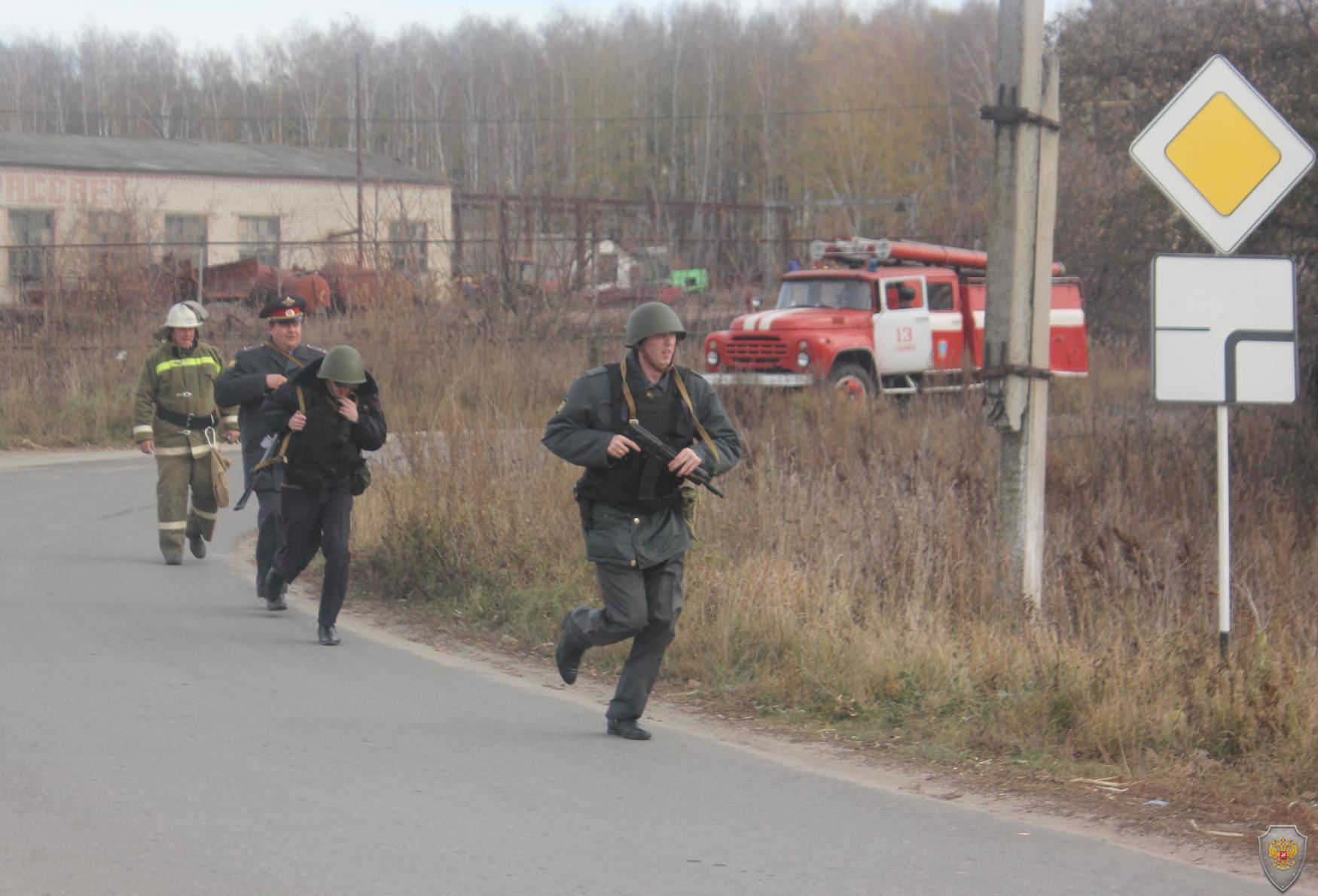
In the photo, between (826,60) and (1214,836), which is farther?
(826,60)

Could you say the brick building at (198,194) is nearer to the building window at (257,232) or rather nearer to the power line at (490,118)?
the building window at (257,232)

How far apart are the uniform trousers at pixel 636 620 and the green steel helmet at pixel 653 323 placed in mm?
994

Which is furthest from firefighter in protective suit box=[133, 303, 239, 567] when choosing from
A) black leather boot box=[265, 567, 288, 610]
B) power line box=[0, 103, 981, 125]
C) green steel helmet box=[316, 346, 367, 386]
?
power line box=[0, 103, 981, 125]

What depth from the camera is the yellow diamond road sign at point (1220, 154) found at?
6879 mm

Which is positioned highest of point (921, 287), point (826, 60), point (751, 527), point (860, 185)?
point (826, 60)

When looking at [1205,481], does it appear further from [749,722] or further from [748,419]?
[749,722]

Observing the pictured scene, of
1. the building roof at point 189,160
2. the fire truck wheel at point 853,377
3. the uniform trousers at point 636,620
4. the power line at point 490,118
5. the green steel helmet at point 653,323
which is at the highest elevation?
the power line at point 490,118

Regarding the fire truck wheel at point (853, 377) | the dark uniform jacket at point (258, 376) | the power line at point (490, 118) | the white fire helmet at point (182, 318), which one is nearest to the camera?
the dark uniform jacket at point (258, 376)

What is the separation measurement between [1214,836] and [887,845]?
1182 mm

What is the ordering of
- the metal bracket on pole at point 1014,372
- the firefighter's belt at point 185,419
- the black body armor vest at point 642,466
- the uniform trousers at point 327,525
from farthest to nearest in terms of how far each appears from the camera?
the firefighter's belt at point 185,419 < the uniform trousers at point 327,525 < the metal bracket on pole at point 1014,372 < the black body armor vest at point 642,466

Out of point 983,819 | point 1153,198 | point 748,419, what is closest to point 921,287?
point 1153,198

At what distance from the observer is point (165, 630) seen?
8836mm

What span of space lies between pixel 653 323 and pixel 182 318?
5969 millimetres

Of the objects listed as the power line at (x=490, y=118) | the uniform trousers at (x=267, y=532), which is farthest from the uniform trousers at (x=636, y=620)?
the power line at (x=490, y=118)
